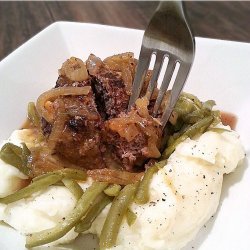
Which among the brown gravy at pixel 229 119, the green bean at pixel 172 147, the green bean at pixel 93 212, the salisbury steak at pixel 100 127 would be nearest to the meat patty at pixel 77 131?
the salisbury steak at pixel 100 127

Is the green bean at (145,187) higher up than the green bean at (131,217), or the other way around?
the green bean at (145,187)

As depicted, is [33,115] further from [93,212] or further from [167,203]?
[167,203]

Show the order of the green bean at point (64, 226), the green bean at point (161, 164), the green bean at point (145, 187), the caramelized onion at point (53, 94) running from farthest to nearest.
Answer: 1. the caramelized onion at point (53, 94)
2. the green bean at point (161, 164)
3. the green bean at point (145, 187)
4. the green bean at point (64, 226)

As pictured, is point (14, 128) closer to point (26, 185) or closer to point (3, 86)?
point (3, 86)

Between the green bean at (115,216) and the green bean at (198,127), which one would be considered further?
the green bean at (198,127)

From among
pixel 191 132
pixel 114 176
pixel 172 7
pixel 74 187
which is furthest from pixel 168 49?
pixel 74 187

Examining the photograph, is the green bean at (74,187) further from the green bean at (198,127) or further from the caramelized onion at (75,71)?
the green bean at (198,127)

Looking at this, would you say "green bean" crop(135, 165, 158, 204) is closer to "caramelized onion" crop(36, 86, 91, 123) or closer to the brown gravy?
"caramelized onion" crop(36, 86, 91, 123)
